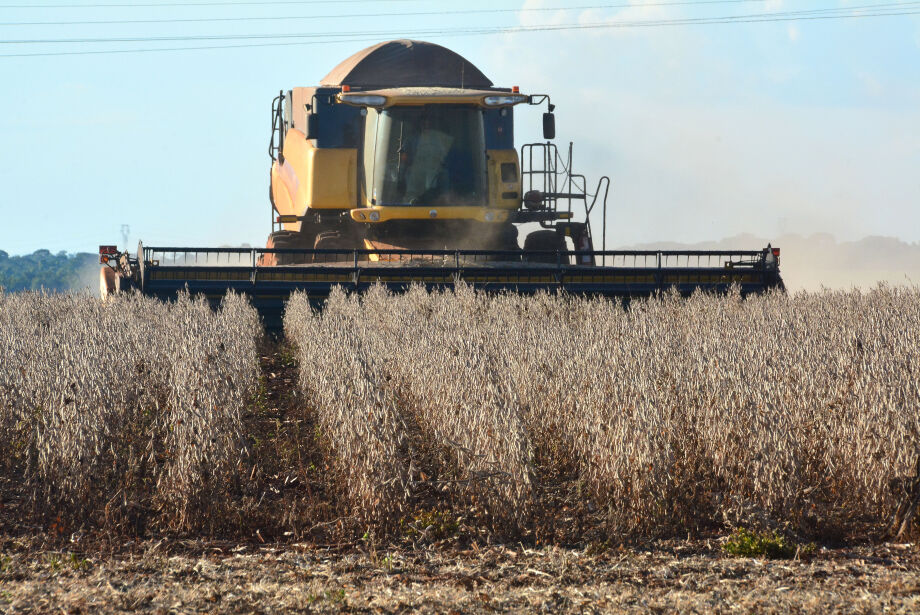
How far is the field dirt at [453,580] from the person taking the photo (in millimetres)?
3777

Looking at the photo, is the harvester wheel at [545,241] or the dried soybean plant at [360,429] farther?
the harvester wheel at [545,241]

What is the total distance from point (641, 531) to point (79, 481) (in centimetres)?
269

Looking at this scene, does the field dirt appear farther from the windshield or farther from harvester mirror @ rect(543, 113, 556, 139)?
harvester mirror @ rect(543, 113, 556, 139)

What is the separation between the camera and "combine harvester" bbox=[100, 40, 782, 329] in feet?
40.5

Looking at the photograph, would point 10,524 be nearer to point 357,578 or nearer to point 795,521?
point 357,578

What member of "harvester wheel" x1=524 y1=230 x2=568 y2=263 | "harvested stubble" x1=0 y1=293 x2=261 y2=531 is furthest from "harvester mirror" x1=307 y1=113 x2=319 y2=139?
"harvested stubble" x1=0 y1=293 x2=261 y2=531

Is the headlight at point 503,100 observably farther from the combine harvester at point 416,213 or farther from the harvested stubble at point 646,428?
the harvested stubble at point 646,428

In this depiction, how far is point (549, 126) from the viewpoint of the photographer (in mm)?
13273

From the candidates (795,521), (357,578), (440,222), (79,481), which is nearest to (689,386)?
(795,521)

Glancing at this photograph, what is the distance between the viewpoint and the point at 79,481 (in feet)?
16.6

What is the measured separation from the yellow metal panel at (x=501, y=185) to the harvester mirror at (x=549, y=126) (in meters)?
0.72

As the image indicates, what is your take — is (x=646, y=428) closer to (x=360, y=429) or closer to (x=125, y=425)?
(x=360, y=429)

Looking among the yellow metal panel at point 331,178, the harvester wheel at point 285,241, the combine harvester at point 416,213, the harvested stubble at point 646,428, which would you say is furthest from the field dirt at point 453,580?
the harvester wheel at point 285,241

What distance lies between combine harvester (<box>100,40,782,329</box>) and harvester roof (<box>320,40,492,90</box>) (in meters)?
0.02
